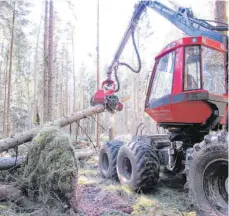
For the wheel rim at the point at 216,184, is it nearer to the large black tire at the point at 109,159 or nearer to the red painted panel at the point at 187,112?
the red painted panel at the point at 187,112

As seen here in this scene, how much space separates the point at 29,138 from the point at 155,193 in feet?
11.0

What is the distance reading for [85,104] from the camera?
48844 mm

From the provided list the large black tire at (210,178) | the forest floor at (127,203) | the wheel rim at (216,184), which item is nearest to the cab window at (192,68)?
the large black tire at (210,178)

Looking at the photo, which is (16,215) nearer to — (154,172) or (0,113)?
(154,172)

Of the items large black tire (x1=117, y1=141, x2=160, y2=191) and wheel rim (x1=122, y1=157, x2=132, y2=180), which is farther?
wheel rim (x1=122, y1=157, x2=132, y2=180)

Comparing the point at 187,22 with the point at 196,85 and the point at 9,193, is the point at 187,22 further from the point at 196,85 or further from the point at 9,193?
the point at 9,193

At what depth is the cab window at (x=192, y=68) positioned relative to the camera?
16.0 feet

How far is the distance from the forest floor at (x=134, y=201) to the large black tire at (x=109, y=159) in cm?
74

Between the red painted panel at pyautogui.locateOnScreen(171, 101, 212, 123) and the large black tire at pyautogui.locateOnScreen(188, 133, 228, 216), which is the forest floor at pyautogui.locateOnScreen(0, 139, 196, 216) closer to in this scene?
the large black tire at pyautogui.locateOnScreen(188, 133, 228, 216)

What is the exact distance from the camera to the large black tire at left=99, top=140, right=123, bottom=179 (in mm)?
7348

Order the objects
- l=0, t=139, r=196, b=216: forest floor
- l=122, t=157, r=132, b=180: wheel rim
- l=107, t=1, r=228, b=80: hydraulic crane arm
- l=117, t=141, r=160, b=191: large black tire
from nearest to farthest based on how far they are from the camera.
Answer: l=0, t=139, r=196, b=216: forest floor < l=107, t=1, r=228, b=80: hydraulic crane arm < l=117, t=141, r=160, b=191: large black tire < l=122, t=157, r=132, b=180: wheel rim

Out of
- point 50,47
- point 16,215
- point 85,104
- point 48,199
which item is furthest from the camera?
point 85,104

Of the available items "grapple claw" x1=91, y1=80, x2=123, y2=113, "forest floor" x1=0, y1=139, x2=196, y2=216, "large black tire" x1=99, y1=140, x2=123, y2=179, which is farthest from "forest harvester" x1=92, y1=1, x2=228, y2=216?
"grapple claw" x1=91, y1=80, x2=123, y2=113

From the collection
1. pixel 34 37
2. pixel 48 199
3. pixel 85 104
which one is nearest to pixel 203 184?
pixel 48 199
